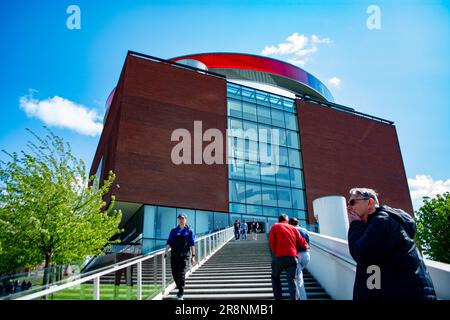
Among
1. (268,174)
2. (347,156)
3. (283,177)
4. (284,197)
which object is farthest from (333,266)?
(347,156)

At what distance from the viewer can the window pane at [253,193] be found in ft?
87.9

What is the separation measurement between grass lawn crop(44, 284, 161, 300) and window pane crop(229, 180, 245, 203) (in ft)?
64.4

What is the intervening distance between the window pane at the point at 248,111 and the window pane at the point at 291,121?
376cm

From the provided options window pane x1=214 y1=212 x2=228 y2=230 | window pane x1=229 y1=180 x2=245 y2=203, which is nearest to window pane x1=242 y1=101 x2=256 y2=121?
window pane x1=229 y1=180 x2=245 y2=203

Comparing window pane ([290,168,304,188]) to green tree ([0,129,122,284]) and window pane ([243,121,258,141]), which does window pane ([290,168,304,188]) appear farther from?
green tree ([0,129,122,284])

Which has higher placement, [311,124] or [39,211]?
[311,124]

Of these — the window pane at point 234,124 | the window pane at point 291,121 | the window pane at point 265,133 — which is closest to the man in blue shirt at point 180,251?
the window pane at point 234,124

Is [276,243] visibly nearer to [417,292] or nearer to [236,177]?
[417,292]

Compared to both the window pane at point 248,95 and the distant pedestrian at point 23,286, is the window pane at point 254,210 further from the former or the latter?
the distant pedestrian at point 23,286

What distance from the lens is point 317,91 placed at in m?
38.1

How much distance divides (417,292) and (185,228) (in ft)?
15.8

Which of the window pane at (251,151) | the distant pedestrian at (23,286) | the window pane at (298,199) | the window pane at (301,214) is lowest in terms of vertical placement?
the distant pedestrian at (23,286)

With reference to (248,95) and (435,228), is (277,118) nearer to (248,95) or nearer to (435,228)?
(248,95)
